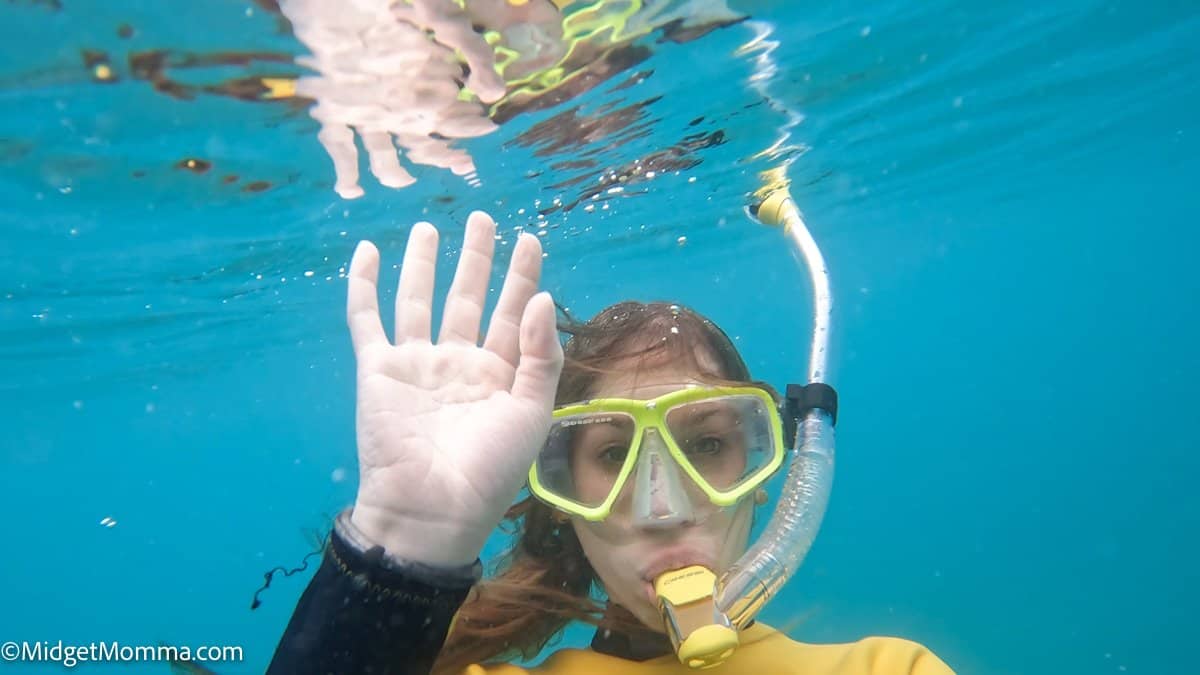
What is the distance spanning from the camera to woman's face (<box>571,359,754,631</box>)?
2.93 meters

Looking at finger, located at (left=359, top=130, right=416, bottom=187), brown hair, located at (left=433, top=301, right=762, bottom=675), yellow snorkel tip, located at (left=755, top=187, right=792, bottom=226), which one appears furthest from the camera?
finger, located at (left=359, top=130, right=416, bottom=187)

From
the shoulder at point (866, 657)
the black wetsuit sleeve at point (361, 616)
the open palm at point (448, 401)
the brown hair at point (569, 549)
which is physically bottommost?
the shoulder at point (866, 657)

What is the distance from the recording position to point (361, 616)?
2.26 m

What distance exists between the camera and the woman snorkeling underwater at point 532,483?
2270mm

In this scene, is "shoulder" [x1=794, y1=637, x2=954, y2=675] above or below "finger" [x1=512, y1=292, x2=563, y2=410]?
below

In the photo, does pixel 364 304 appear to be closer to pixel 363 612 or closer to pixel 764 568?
pixel 363 612

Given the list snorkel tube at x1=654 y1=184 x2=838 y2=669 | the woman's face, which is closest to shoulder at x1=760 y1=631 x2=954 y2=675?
the woman's face

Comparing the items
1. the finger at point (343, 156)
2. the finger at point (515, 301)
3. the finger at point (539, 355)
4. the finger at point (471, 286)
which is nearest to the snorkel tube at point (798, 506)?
the finger at point (539, 355)

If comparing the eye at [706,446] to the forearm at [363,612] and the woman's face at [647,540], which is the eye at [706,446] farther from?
the forearm at [363,612]

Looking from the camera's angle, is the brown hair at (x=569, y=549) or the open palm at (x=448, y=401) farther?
the brown hair at (x=569, y=549)

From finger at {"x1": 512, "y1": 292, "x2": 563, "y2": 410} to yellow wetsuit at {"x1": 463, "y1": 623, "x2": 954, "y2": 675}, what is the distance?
59.4 inches

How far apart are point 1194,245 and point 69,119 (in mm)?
92160

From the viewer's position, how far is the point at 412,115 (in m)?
8.66

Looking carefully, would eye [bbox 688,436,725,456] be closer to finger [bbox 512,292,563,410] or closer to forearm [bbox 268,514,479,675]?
finger [bbox 512,292,563,410]
